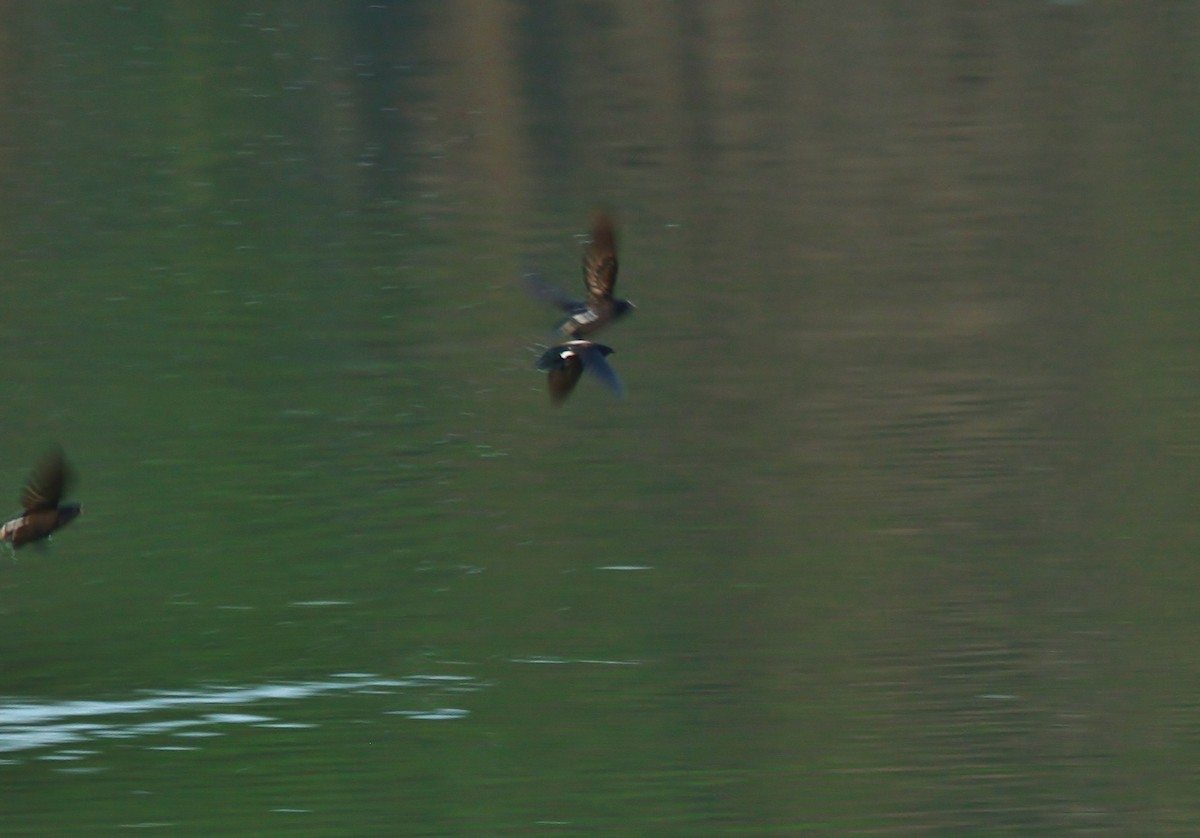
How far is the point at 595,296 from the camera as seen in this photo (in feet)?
23.5

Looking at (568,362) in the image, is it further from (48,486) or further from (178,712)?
(178,712)

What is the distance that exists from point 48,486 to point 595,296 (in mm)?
2022

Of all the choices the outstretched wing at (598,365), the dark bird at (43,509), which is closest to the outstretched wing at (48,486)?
the dark bird at (43,509)

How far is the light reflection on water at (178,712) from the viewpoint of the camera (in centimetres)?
920

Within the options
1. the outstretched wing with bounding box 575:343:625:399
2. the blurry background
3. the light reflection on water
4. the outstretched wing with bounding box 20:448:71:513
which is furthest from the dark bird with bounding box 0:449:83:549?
the outstretched wing with bounding box 575:343:625:399

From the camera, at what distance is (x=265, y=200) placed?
738 inches

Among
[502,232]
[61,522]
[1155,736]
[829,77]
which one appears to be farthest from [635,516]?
[829,77]

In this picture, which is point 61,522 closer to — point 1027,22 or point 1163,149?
point 1163,149

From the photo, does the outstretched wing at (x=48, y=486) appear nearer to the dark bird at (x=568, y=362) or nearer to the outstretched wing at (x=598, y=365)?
the dark bird at (x=568, y=362)

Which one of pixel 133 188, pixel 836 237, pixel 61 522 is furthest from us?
pixel 133 188

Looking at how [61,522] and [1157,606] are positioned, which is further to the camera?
[1157,606]

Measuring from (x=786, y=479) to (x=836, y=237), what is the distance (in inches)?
210

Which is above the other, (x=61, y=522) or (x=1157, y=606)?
(x=61, y=522)

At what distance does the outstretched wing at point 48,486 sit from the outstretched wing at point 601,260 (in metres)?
1.93
